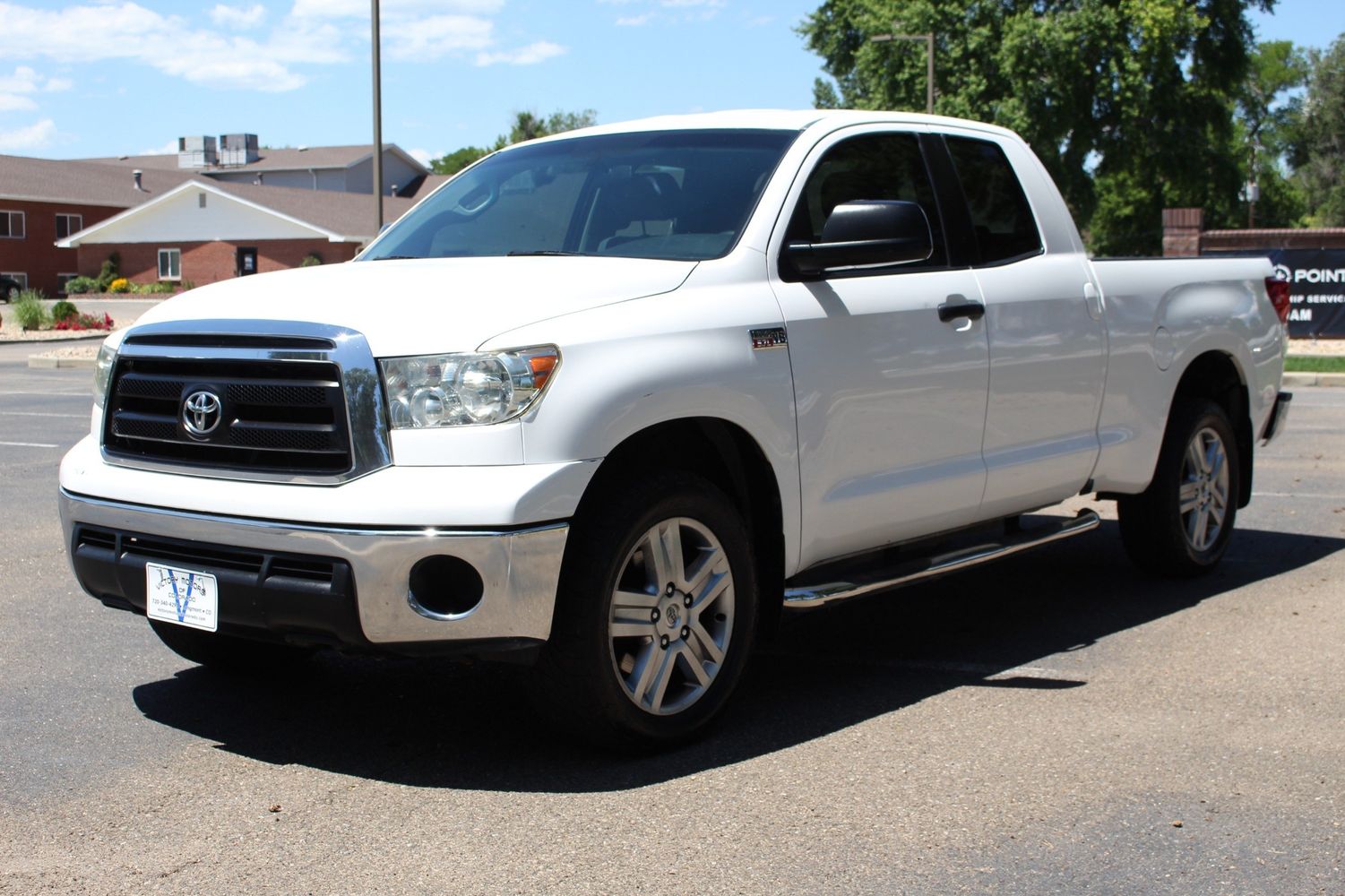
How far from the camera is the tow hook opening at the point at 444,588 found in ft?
14.2

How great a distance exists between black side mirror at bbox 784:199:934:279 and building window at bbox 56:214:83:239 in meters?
72.1

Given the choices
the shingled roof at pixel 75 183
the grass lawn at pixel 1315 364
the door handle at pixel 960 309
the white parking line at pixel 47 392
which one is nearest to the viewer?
the door handle at pixel 960 309

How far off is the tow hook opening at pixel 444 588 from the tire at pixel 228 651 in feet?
4.04

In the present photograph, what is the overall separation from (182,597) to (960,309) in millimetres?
2978

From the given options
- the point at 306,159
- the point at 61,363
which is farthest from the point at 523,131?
the point at 61,363

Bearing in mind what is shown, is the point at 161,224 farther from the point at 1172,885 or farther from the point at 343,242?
the point at 1172,885

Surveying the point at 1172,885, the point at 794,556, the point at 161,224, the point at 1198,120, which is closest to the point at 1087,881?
the point at 1172,885

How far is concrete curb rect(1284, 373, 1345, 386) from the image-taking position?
21000 millimetres

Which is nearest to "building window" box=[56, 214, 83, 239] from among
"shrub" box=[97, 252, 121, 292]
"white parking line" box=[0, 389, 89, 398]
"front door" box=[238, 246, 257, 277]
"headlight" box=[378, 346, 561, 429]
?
"shrub" box=[97, 252, 121, 292]

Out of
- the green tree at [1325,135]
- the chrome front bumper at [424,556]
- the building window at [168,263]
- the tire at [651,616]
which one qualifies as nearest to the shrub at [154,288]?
the building window at [168,263]

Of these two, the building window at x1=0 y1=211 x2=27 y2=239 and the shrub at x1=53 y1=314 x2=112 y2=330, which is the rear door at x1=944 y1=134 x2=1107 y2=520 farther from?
the building window at x1=0 y1=211 x2=27 y2=239

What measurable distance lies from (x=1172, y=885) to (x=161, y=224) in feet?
227

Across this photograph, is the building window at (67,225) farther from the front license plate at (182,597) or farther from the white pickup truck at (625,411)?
the front license plate at (182,597)

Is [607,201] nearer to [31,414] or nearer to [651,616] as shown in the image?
[651,616]
